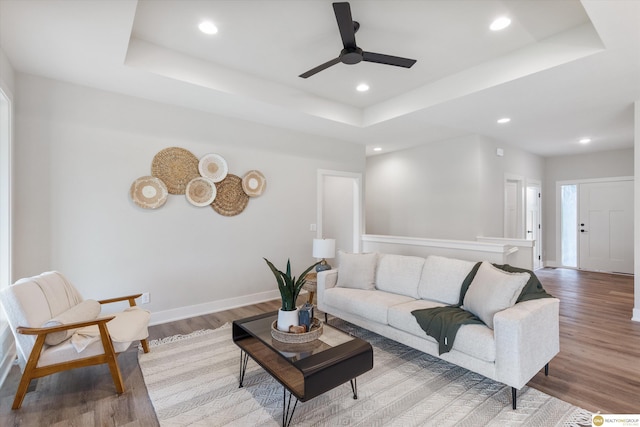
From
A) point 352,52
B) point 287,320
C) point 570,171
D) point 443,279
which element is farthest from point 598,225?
point 287,320

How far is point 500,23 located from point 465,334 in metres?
2.43

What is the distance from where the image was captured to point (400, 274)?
10.8 ft

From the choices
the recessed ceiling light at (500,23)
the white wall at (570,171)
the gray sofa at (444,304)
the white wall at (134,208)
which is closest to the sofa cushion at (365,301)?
the gray sofa at (444,304)

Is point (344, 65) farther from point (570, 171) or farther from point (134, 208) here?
point (570, 171)

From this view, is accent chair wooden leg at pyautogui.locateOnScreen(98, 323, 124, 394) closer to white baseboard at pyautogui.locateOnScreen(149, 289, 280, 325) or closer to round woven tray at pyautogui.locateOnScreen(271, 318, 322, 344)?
round woven tray at pyautogui.locateOnScreen(271, 318, 322, 344)

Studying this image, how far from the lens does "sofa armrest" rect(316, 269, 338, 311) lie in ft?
11.6

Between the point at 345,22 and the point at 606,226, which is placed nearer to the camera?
the point at 345,22

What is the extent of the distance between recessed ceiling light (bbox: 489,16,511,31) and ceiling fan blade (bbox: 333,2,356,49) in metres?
1.17

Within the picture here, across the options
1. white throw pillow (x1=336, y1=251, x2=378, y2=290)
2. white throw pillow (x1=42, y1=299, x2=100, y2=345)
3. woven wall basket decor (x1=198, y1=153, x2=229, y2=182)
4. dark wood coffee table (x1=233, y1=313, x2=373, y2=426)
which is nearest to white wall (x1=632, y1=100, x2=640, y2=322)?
white throw pillow (x1=336, y1=251, x2=378, y2=290)

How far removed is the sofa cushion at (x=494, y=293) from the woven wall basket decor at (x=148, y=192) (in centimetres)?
333

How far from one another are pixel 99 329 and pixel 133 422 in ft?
2.20

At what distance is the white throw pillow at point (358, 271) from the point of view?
3424 mm

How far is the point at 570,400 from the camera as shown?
2139 mm

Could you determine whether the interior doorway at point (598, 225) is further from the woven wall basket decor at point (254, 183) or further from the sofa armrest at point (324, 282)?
the woven wall basket decor at point (254, 183)
